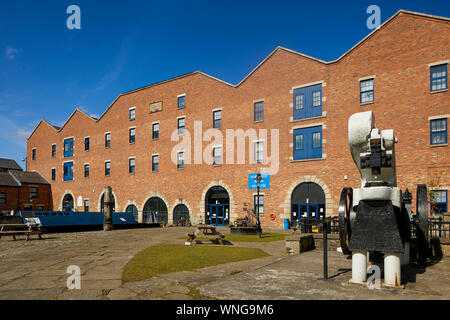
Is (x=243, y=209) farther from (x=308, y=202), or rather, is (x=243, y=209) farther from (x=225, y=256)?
(x=225, y=256)

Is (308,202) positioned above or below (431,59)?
below

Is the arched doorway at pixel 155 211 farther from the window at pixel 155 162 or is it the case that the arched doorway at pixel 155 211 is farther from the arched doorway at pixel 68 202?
the arched doorway at pixel 68 202

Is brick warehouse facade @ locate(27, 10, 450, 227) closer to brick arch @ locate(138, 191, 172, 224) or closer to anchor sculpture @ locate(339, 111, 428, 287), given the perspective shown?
brick arch @ locate(138, 191, 172, 224)

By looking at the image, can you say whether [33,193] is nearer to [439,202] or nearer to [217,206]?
[217,206]

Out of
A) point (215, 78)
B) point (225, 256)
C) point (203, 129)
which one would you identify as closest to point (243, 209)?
point (203, 129)

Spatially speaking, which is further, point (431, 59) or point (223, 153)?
point (223, 153)

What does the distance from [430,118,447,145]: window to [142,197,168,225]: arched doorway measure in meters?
23.3

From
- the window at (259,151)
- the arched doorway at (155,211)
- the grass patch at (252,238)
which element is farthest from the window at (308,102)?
the arched doorway at (155,211)

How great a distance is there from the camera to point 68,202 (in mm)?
42656

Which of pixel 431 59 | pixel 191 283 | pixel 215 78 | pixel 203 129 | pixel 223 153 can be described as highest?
pixel 215 78

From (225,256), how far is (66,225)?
1641cm

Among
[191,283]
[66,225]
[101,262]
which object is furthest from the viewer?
[66,225]
